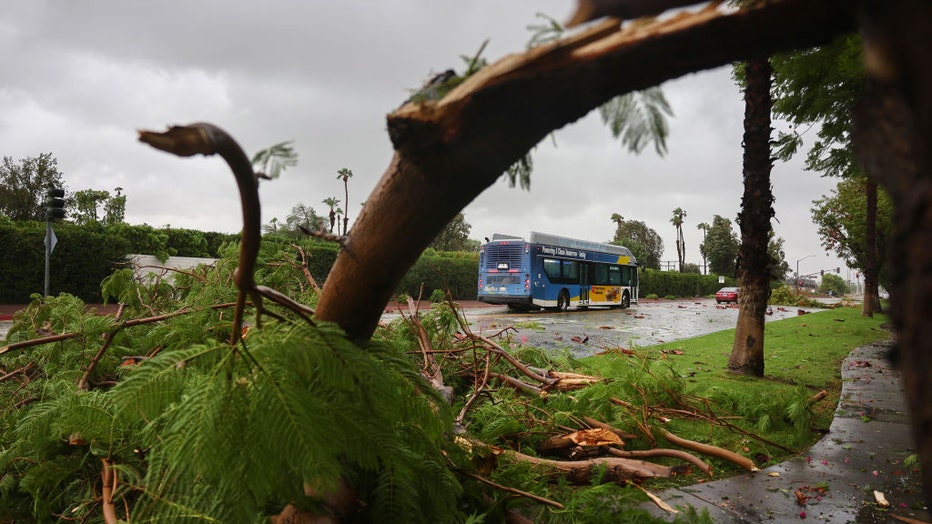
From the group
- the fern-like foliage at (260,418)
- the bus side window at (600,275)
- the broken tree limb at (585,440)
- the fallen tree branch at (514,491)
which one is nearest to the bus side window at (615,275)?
the bus side window at (600,275)

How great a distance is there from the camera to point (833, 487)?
337 centimetres

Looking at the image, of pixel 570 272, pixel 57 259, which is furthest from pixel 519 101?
pixel 57 259

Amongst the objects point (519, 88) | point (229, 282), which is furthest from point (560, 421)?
point (519, 88)

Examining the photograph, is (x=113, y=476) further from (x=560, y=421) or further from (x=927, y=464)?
(x=560, y=421)

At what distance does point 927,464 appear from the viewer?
2.02 feet

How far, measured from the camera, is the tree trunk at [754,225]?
683 centimetres

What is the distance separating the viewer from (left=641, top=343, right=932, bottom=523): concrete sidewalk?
9.68ft

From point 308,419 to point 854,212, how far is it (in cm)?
3015

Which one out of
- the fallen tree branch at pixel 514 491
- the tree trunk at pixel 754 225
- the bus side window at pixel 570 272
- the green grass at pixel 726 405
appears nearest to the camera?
the fallen tree branch at pixel 514 491

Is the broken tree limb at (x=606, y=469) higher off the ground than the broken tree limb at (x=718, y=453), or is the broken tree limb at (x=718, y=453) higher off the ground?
the broken tree limb at (x=606, y=469)

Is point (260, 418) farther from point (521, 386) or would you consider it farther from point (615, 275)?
point (615, 275)

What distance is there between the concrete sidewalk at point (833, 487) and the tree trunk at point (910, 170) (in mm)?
1824

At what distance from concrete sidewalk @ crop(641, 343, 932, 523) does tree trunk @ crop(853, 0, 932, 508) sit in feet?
5.99

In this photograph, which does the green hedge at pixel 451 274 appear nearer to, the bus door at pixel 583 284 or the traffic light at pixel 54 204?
the bus door at pixel 583 284
